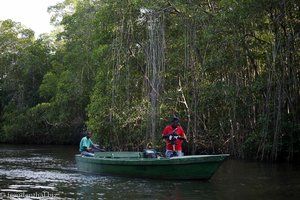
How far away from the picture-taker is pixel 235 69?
1761 centimetres

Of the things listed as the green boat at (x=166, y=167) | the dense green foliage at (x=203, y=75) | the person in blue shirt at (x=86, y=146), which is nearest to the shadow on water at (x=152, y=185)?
the green boat at (x=166, y=167)

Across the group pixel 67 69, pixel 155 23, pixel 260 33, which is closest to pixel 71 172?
pixel 155 23

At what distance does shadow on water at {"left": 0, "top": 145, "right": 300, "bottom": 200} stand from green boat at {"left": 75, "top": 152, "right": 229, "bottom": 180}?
0.25 meters

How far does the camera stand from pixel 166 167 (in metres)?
12.5

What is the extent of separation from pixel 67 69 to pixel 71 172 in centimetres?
1788

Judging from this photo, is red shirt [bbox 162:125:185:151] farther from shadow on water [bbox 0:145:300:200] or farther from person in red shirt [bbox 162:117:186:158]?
shadow on water [bbox 0:145:300:200]

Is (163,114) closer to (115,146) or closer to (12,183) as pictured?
(115,146)

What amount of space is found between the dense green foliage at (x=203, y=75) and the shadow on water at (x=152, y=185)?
2.30m

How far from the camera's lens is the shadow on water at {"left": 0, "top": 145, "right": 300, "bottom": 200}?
10484mm

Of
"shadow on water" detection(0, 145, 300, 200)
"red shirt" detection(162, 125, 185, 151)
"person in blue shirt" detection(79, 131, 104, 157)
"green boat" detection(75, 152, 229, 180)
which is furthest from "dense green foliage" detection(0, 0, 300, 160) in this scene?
"green boat" detection(75, 152, 229, 180)

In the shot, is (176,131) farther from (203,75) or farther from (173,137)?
(203,75)

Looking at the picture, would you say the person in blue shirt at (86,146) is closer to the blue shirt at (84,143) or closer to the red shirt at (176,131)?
the blue shirt at (84,143)

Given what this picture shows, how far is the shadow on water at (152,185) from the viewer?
1048cm

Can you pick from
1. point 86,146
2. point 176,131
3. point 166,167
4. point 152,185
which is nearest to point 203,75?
point 86,146
